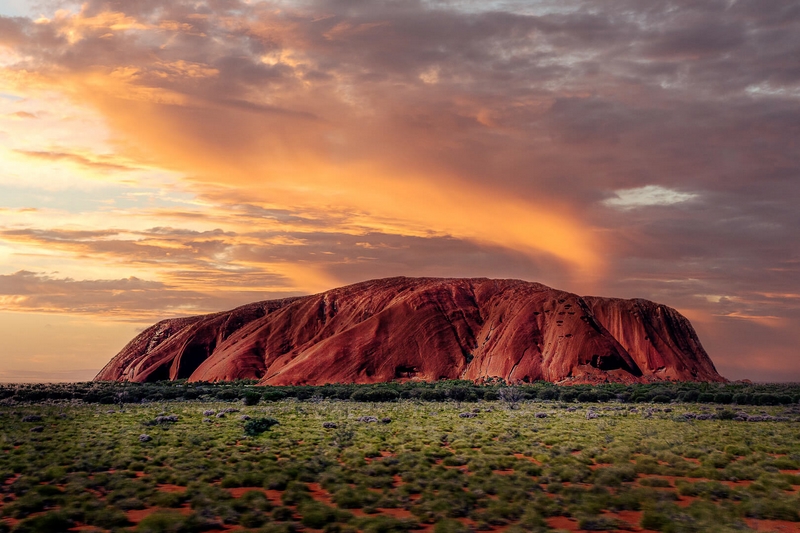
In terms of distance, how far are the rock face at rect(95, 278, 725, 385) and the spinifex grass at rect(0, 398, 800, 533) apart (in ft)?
215

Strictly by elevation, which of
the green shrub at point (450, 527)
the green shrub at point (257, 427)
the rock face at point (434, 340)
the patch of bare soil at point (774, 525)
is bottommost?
the green shrub at point (257, 427)

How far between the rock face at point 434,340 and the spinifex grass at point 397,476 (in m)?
65.5

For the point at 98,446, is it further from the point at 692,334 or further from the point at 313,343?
the point at 692,334

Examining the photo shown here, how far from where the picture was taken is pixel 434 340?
112688mm

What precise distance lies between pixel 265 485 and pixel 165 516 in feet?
16.8

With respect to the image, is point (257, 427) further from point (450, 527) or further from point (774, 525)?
point (774, 525)

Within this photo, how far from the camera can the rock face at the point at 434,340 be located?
104 meters

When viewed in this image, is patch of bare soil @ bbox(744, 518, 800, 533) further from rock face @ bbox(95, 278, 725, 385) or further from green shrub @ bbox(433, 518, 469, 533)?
rock face @ bbox(95, 278, 725, 385)

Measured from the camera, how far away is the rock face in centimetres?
10444

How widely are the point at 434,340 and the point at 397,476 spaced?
90.8 meters

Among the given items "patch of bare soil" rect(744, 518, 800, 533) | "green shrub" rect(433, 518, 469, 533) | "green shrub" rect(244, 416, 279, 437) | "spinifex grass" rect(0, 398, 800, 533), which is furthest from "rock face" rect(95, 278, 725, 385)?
"green shrub" rect(433, 518, 469, 533)

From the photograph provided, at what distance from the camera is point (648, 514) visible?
16.2 metres

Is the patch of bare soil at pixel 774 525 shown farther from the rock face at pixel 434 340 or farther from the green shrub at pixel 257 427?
the rock face at pixel 434 340

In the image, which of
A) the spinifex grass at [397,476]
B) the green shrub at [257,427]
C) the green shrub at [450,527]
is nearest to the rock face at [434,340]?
the spinifex grass at [397,476]
